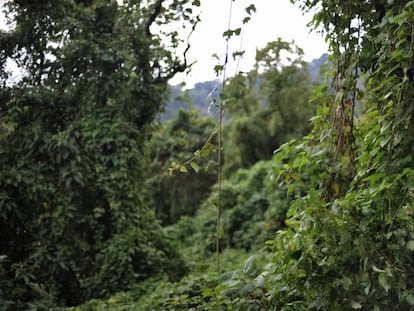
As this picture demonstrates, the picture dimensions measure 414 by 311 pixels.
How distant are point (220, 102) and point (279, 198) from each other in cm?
692

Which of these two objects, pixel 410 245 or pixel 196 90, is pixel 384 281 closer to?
pixel 410 245

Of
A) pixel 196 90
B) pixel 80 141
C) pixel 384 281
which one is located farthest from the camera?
pixel 196 90

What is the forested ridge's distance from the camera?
179 cm

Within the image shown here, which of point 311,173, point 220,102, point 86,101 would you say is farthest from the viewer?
point 86,101

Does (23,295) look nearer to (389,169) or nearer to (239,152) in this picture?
(389,169)

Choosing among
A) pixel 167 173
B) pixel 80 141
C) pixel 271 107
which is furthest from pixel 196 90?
pixel 80 141

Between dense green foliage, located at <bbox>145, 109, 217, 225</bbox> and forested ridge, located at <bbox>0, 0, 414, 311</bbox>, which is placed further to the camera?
dense green foliage, located at <bbox>145, 109, 217, 225</bbox>

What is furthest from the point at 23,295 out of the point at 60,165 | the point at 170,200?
the point at 170,200

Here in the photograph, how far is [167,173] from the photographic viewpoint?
16.9 feet

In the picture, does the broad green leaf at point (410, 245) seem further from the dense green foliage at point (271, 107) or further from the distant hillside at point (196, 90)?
the dense green foliage at point (271, 107)

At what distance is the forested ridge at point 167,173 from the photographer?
179 cm

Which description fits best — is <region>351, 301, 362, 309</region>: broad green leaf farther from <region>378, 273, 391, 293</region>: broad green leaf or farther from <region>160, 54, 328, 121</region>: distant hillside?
<region>160, 54, 328, 121</region>: distant hillside

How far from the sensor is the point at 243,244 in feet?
30.1

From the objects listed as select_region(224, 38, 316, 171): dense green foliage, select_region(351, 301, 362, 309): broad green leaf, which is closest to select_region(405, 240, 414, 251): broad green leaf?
select_region(351, 301, 362, 309): broad green leaf
